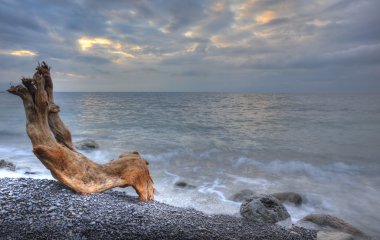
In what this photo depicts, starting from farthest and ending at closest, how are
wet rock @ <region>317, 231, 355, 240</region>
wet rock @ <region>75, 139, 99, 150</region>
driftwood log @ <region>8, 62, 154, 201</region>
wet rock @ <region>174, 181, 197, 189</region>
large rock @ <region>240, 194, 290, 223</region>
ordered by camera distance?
wet rock @ <region>75, 139, 99, 150</region> < wet rock @ <region>174, 181, 197, 189</region> < large rock @ <region>240, 194, 290, 223</region> < driftwood log @ <region>8, 62, 154, 201</region> < wet rock @ <region>317, 231, 355, 240</region>

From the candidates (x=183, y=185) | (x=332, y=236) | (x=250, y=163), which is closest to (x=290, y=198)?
(x=332, y=236)

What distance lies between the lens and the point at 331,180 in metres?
14.3

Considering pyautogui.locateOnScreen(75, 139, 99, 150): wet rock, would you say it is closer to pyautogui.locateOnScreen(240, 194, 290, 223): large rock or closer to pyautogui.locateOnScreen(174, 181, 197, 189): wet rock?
pyautogui.locateOnScreen(174, 181, 197, 189): wet rock

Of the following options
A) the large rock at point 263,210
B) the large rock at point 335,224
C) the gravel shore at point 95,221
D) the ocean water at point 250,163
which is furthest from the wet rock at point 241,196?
the gravel shore at point 95,221

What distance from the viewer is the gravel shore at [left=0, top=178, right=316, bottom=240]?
517cm

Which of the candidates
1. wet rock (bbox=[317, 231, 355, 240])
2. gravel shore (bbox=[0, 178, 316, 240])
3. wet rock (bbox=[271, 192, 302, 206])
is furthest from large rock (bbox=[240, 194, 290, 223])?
wet rock (bbox=[271, 192, 302, 206])

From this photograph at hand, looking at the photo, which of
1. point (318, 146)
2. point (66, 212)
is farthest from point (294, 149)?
point (66, 212)

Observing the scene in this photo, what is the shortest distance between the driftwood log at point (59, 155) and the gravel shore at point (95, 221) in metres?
0.41

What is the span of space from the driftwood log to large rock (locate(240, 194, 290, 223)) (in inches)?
113

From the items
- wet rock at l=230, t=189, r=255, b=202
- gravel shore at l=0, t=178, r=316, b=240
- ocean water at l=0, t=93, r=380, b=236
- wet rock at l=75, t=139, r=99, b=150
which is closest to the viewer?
gravel shore at l=0, t=178, r=316, b=240

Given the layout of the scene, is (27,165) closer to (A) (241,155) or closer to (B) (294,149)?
(A) (241,155)

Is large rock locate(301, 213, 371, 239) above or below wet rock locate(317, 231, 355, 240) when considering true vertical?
below

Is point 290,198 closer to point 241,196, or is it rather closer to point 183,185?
point 241,196

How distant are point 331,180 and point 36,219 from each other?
1333 centimetres
